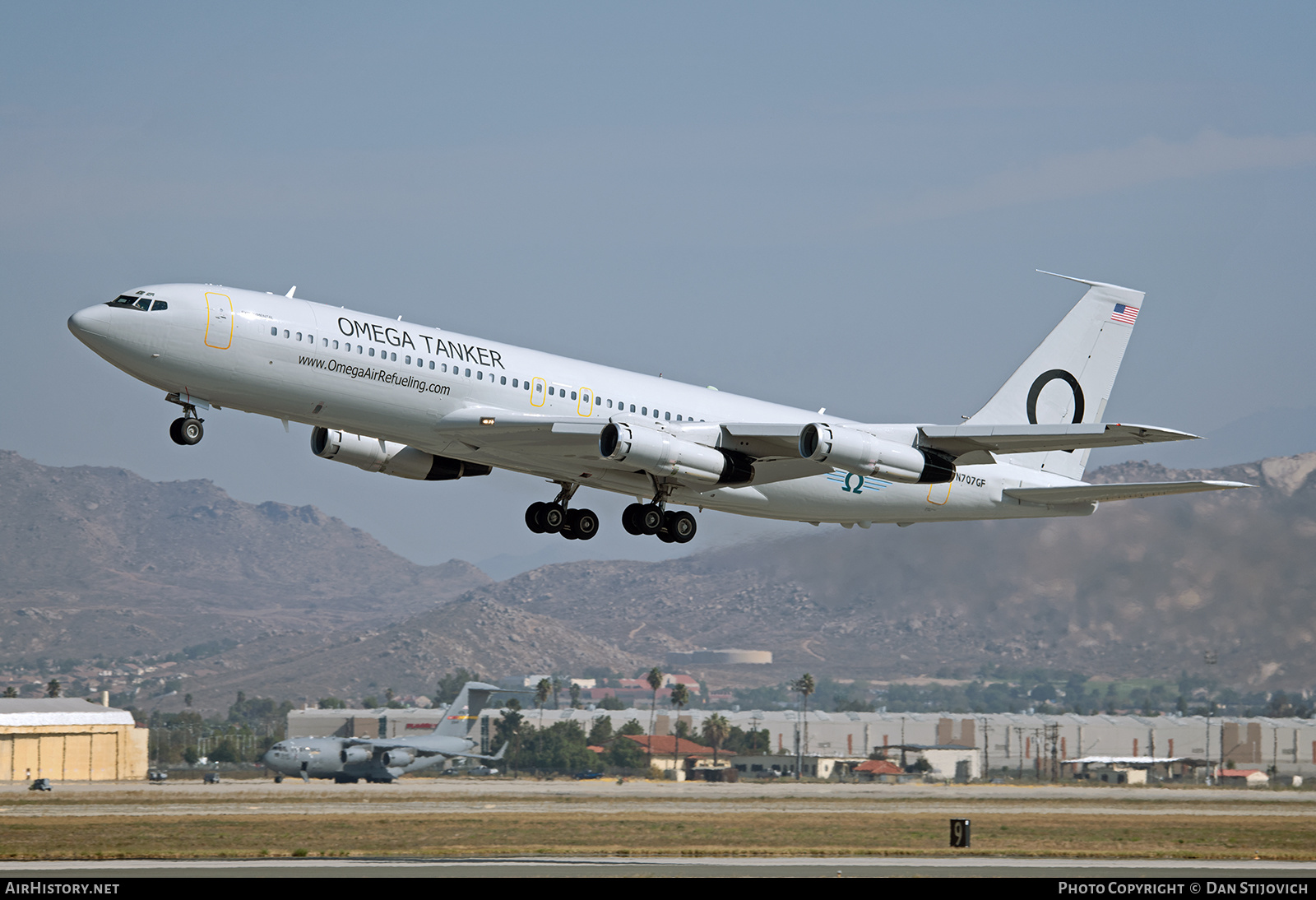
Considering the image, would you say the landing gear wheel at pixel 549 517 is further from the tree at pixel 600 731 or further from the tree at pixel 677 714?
the tree at pixel 600 731

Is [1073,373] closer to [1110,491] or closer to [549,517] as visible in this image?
[1110,491]

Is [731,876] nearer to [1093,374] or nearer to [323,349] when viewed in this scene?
[323,349]

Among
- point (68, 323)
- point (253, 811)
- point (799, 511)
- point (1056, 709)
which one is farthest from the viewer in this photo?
point (1056, 709)


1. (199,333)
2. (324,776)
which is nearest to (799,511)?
(199,333)

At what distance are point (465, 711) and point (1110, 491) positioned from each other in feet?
283

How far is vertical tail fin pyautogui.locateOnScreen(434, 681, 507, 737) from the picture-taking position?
105 m

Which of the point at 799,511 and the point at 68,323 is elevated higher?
the point at 68,323

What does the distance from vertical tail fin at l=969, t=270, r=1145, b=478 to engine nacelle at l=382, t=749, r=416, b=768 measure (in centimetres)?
5387

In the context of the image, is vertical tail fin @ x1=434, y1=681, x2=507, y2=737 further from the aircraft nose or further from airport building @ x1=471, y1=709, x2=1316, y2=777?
the aircraft nose

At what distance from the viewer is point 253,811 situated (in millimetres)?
64438

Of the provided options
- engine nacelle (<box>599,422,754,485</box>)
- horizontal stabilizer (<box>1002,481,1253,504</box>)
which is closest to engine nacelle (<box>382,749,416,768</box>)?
horizontal stabilizer (<box>1002,481,1253,504</box>)

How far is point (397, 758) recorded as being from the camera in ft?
302

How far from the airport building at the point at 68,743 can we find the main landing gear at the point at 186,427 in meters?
70.0

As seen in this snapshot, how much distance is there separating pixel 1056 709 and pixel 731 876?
5898 inches
